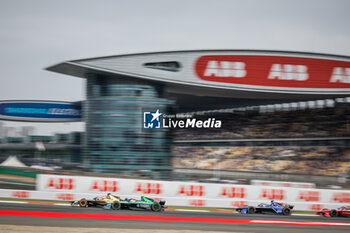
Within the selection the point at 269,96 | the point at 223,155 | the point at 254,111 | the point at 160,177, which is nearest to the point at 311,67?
the point at 269,96

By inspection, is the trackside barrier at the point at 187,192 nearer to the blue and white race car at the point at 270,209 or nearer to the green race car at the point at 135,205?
the blue and white race car at the point at 270,209

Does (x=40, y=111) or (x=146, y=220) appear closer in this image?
(x=146, y=220)

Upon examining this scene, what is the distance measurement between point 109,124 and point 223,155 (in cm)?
1643

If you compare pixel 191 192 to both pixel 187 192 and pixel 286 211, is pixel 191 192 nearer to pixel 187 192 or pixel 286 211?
pixel 187 192

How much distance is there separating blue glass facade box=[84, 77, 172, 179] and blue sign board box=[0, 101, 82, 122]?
14495mm

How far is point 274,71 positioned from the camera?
38.5 m

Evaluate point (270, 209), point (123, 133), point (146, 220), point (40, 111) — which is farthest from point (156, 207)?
point (40, 111)

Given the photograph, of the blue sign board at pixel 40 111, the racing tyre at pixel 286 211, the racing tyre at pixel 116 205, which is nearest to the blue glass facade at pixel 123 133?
the blue sign board at pixel 40 111

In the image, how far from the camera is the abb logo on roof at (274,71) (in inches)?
1496

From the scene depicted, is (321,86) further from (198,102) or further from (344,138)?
(198,102)

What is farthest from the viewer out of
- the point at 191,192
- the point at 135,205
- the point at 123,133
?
the point at 123,133

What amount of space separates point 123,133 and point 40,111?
20467 millimetres

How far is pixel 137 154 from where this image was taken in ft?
115

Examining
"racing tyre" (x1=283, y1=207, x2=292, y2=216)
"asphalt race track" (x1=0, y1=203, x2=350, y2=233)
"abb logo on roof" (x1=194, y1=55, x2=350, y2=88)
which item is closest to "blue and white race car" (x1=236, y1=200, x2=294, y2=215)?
"racing tyre" (x1=283, y1=207, x2=292, y2=216)
